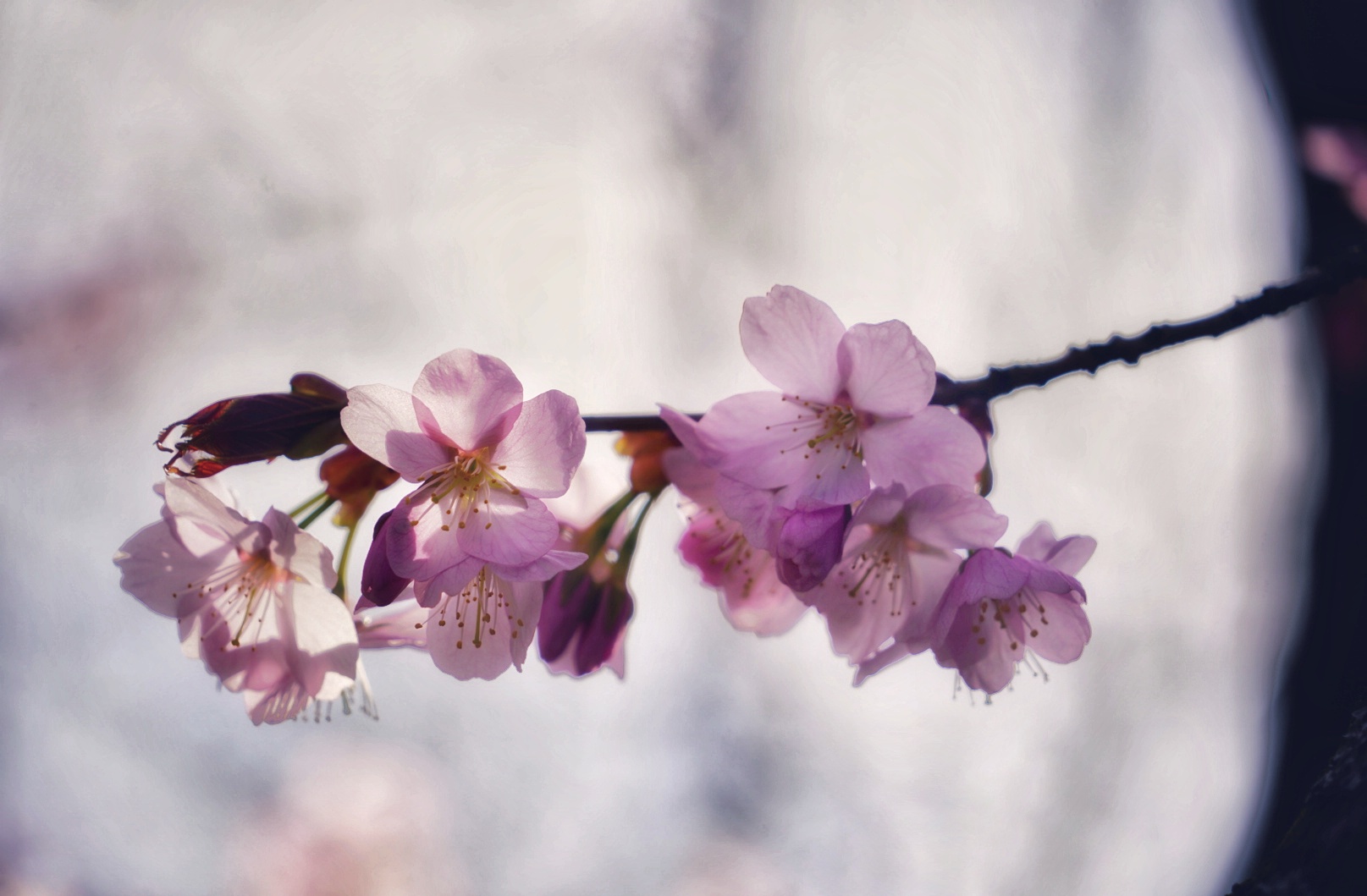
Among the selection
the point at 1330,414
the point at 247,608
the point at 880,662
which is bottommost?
the point at 880,662

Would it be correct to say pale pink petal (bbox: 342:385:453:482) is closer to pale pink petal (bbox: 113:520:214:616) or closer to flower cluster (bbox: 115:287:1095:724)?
flower cluster (bbox: 115:287:1095:724)

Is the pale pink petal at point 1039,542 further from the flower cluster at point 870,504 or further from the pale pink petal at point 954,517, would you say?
the pale pink petal at point 954,517

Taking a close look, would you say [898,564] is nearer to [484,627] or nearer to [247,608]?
[484,627]

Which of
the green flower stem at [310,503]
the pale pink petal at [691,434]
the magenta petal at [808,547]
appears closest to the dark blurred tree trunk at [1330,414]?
the magenta petal at [808,547]

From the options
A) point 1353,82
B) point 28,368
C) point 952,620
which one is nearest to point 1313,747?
point 952,620

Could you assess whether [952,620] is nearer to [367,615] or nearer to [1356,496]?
[367,615]

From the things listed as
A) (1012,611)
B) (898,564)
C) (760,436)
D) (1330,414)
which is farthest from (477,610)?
(1330,414)
